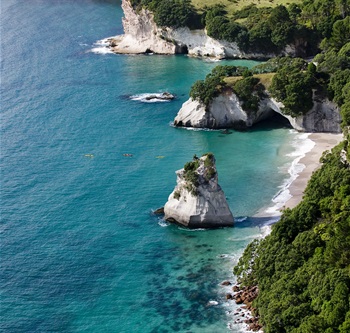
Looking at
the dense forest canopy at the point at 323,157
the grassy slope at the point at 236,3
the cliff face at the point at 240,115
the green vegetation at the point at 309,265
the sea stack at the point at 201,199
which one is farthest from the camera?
the grassy slope at the point at 236,3

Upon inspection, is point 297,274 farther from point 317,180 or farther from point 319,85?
point 319,85

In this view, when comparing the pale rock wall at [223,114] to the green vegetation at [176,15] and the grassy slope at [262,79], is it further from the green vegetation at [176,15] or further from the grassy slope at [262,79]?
the green vegetation at [176,15]

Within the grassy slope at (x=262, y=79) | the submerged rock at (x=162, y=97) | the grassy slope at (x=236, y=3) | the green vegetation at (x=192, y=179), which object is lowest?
the submerged rock at (x=162, y=97)

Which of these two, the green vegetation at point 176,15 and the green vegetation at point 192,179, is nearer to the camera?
the green vegetation at point 192,179

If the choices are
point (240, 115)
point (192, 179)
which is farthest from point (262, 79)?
point (192, 179)

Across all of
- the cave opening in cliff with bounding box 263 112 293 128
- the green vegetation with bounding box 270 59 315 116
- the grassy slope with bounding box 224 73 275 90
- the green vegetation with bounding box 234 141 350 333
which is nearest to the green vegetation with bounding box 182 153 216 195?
the green vegetation with bounding box 234 141 350 333

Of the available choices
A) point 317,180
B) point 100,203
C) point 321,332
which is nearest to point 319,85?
point 317,180

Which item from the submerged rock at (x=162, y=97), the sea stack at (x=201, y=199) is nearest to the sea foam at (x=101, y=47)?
the submerged rock at (x=162, y=97)

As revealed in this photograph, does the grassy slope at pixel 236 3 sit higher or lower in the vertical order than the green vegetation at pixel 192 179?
higher
